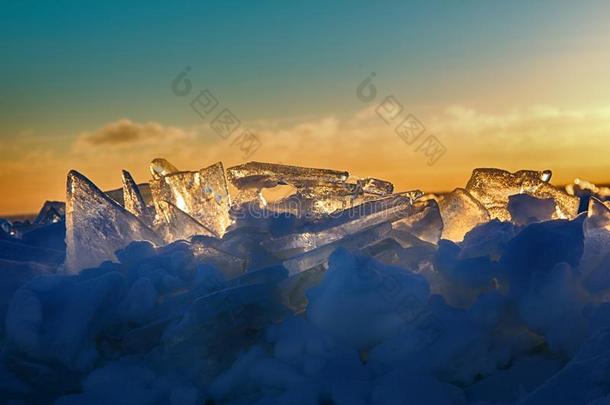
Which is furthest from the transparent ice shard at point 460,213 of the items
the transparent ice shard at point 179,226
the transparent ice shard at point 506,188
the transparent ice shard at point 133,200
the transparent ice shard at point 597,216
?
the transparent ice shard at point 133,200

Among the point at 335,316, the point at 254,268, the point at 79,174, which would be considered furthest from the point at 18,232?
the point at 335,316

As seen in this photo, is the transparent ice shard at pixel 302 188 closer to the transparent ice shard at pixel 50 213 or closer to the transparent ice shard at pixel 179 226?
the transparent ice shard at pixel 179 226

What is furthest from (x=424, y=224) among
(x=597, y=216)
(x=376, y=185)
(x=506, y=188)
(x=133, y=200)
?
(x=133, y=200)

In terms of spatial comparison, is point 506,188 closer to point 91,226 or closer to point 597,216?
point 597,216

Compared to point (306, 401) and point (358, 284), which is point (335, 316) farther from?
point (306, 401)

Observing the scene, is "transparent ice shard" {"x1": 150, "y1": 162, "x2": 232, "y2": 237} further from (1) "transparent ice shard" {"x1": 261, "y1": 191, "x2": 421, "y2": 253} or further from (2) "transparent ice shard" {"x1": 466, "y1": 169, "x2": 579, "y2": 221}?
(2) "transparent ice shard" {"x1": 466, "y1": 169, "x2": 579, "y2": 221}

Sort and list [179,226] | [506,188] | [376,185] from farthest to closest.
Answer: [376,185]
[506,188]
[179,226]
